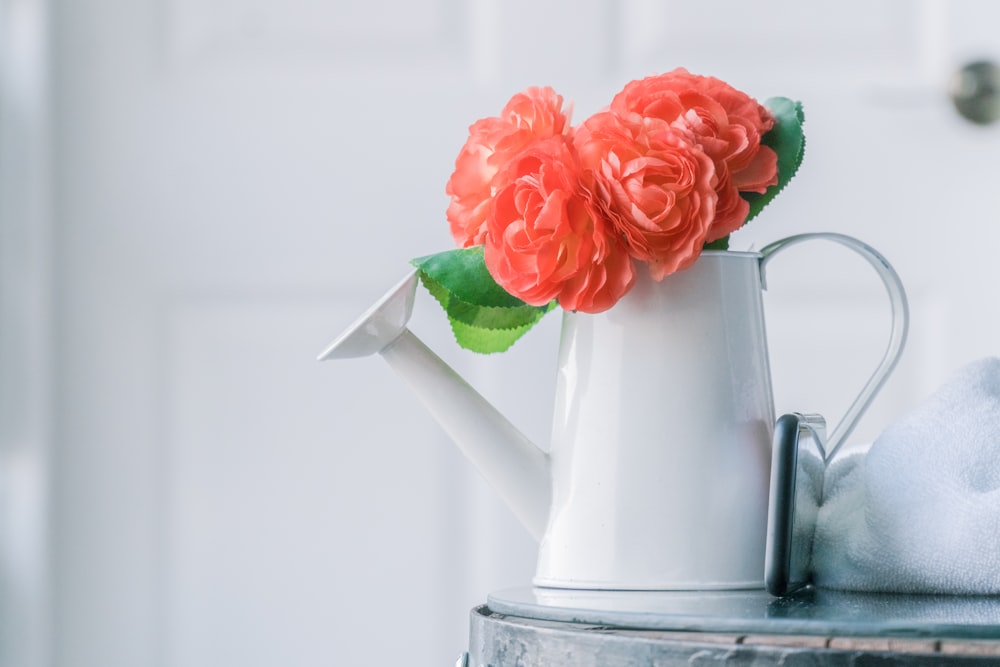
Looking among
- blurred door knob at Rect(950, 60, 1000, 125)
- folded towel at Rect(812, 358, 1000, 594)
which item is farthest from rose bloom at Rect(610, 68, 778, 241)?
blurred door knob at Rect(950, 60, 1000, 125)

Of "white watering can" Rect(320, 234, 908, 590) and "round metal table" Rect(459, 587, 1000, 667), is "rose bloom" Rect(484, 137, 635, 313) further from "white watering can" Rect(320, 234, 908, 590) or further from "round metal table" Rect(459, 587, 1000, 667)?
"round metal table" Rect(459, 587, 1000, 667)

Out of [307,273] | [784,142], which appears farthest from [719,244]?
[307,273]

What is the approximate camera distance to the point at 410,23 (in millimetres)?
1114

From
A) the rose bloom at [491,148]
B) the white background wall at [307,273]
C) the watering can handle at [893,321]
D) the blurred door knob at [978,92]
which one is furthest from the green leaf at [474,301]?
the blurred door knob at [978,92]

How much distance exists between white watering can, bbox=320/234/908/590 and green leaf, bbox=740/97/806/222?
1.0 inches

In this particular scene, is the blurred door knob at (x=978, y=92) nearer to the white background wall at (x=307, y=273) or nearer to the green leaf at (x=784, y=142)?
the white background wall at (x=307, y=273)

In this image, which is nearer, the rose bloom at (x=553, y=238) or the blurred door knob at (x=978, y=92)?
the rose bloom at (x=553, y=238)

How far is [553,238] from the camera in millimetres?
453

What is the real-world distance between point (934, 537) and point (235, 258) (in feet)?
2.64

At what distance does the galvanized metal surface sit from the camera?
338 millimetres

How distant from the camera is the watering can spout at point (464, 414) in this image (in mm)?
507

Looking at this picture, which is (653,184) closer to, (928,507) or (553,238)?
(553,238)

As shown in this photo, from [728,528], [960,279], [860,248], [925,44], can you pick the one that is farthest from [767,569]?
[925,44]

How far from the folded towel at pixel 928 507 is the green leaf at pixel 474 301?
0.56ft
